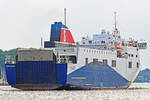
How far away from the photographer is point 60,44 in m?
80.0

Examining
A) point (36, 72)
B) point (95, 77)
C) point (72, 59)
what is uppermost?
point (72, 59)

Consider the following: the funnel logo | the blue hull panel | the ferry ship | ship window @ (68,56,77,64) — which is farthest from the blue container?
the funnel logo

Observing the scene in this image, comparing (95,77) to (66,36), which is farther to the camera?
(66,36)

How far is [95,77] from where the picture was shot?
261 ft

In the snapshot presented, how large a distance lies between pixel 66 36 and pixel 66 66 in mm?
10122

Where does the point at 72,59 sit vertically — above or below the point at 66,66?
above

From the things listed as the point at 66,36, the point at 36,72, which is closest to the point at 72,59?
the point at 36,72

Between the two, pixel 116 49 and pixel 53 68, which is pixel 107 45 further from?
pixel 53 68

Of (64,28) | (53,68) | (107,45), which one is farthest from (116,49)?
(53,68)

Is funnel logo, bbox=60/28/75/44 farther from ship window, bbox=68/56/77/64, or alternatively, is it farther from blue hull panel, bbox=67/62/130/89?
blue hull panel, bbox=67/62/130/89

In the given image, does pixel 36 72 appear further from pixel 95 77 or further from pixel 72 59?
pixel 95 77

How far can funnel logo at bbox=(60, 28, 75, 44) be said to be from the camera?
8194cm

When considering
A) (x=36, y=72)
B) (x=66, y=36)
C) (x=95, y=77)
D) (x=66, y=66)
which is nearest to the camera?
(x=66, y=66)

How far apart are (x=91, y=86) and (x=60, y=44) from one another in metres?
7.07
